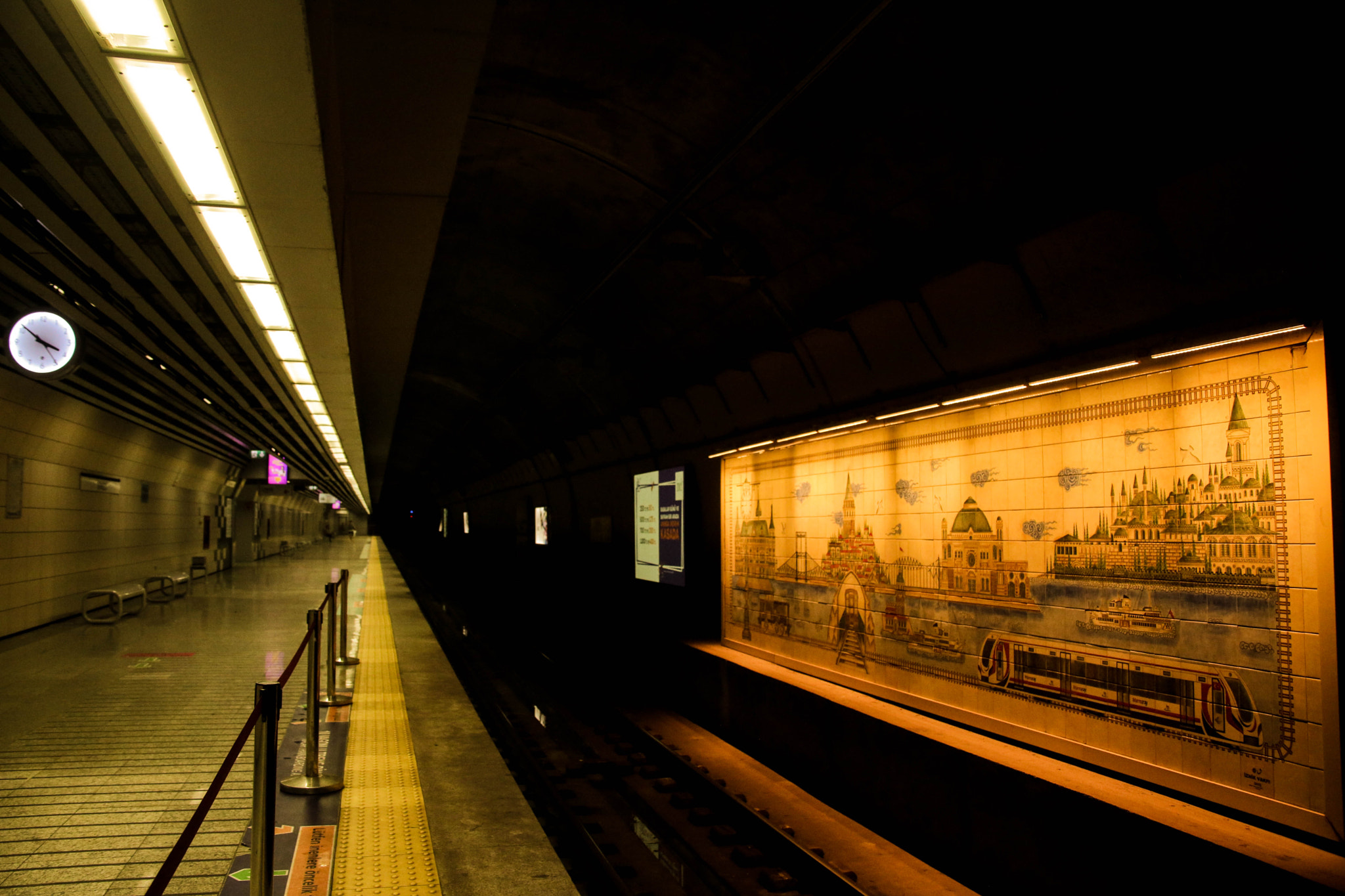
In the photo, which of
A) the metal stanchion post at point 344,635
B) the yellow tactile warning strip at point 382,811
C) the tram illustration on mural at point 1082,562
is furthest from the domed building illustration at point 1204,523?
the metal stanchion post at point 344,635

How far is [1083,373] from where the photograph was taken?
165 inches

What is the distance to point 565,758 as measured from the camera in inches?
312

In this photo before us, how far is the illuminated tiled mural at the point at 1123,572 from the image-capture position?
3.40 metres

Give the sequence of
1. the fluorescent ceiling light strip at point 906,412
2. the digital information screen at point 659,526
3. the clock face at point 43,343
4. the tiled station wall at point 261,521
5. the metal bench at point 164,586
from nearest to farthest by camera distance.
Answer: the fluorescent ceiling light strip at point 906,412 → the clock face at point 43,343 → the digital information screen at point 659,526 → the metal bench at point 164,586 → the tiled station wall at point 261,521

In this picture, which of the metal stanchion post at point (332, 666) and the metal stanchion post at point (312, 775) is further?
the metal stanchion post at point (332, 666)

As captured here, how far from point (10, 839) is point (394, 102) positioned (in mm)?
4275

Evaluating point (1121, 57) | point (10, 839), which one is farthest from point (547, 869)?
point (1121, 57)

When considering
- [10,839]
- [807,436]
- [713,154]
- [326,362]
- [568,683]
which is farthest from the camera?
[568,683]

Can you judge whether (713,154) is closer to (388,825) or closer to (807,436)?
(807,436)

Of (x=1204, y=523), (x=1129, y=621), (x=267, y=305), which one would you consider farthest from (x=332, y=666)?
(x=1204, y=523)

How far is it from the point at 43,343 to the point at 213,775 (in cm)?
584

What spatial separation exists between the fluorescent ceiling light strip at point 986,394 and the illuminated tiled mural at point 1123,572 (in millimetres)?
162

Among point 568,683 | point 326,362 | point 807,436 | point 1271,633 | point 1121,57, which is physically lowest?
point 568,683

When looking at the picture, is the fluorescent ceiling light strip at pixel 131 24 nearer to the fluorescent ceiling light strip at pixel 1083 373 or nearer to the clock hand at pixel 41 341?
the fluorescent ceiling light strip at pixel 1083 373
